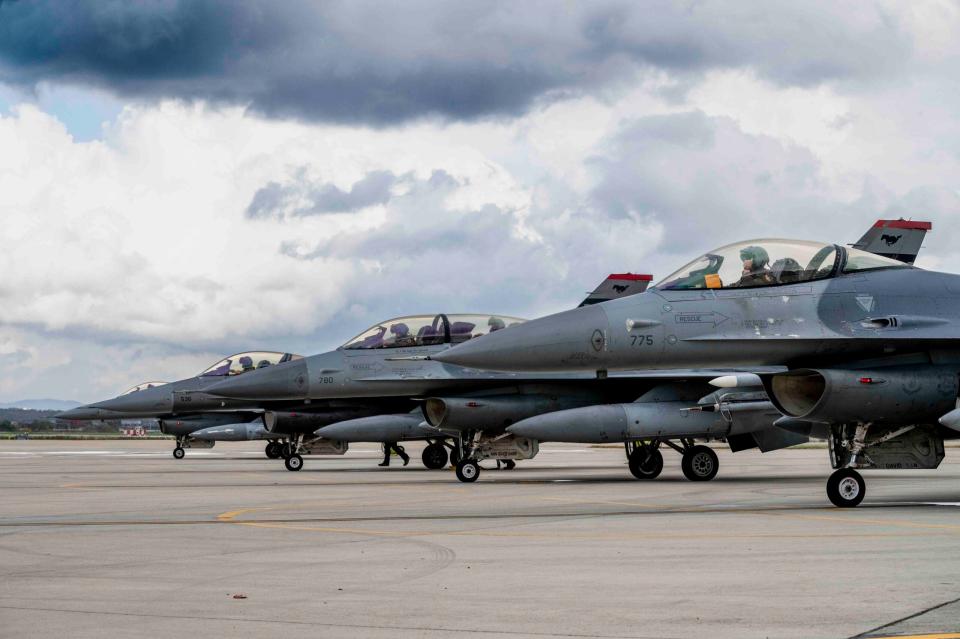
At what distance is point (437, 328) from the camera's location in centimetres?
2411

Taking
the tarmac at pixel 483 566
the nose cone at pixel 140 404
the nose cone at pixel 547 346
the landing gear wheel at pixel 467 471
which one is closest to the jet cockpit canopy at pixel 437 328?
the landing gear wheel at pixel 467 471

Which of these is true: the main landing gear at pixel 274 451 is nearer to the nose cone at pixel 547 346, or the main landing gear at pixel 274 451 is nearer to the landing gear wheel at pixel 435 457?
the landing gear wheel at pixel 435 457

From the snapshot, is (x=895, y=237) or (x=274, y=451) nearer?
(x=895, y=237)

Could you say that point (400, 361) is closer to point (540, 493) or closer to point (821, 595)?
point (540, 493)

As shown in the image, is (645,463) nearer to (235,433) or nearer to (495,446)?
(495,446)

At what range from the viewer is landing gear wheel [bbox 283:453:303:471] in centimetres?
2766

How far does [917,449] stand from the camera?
1441cm

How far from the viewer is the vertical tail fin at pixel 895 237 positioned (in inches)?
1177

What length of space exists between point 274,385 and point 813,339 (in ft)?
46.9

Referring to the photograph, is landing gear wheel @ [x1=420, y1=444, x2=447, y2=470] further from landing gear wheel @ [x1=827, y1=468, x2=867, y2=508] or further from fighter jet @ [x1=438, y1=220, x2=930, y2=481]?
landing gear wheel @ [x1=827, y1=468, x2=867, y2=508]

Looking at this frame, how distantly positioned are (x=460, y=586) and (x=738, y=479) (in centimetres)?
A: 1511

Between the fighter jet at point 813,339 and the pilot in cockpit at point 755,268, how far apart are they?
1cm

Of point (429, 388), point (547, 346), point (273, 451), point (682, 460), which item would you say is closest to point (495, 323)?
point (429, 388)

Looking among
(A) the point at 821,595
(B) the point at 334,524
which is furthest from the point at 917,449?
(A) the point at 821,595
